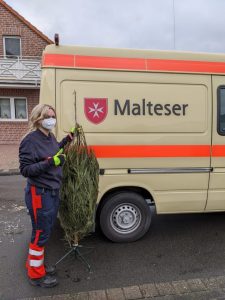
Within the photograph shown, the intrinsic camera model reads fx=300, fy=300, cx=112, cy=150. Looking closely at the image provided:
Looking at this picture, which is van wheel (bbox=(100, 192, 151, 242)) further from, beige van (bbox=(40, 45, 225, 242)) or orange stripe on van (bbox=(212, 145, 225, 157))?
orange stripe on van (bbox=(212, 145, 225, 157))

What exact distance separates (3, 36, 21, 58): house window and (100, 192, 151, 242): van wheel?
1423 cm

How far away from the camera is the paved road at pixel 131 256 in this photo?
3271 millimetres

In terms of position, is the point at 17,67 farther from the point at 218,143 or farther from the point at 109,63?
the point at 218,143

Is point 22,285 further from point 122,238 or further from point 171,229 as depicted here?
point 171,229

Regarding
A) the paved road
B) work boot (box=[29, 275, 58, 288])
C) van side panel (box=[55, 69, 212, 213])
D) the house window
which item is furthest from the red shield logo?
the house window

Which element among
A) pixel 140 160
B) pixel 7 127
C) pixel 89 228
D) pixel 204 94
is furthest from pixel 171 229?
pixel 7 127

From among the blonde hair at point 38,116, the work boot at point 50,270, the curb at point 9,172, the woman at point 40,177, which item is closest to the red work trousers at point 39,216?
the woman at point 40,177

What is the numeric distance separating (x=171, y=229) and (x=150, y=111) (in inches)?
77.9

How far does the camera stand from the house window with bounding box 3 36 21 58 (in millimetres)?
15992

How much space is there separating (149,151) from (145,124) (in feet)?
1.18

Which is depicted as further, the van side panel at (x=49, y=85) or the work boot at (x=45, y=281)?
the van side panel at (x=49, y=85)

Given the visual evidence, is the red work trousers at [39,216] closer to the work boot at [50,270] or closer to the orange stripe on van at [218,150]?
the work boot at [50,270]

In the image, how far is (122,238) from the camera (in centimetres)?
418

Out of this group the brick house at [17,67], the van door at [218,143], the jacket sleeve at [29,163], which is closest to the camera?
the jacket sleeve at [29,163]
